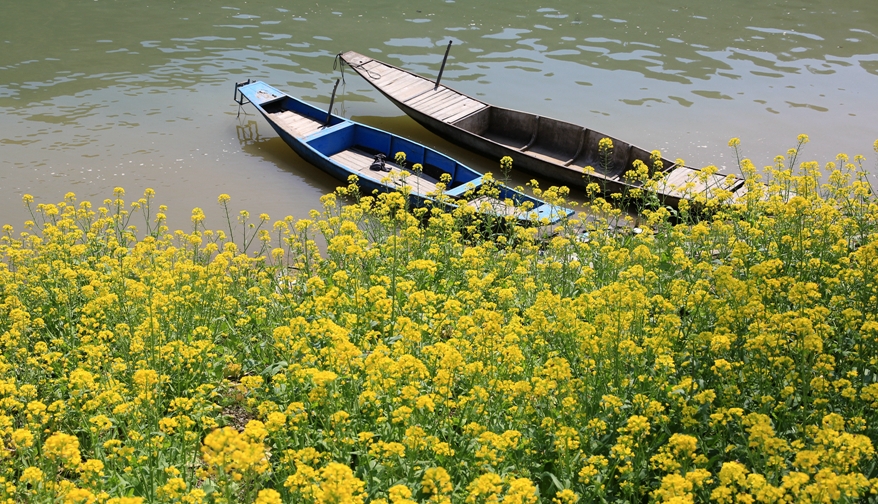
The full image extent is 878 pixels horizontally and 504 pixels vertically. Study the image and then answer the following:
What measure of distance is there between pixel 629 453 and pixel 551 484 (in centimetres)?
67

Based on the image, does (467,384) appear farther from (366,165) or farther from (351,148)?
(351,148)

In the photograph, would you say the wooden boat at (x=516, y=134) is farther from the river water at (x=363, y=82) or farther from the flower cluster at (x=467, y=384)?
the flower cluster at (x=467, y=384)

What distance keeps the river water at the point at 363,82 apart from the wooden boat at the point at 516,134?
59cm

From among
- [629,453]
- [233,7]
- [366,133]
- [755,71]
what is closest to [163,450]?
[629,453]

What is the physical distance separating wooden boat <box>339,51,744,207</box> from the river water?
589 millimetres

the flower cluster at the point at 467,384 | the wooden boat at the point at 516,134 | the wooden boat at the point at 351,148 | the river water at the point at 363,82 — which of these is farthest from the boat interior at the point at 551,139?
the flower cluster at the point at 467,384

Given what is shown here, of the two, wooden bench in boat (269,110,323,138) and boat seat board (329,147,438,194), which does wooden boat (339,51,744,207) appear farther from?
wooden bench in boat (269,110,323,138)

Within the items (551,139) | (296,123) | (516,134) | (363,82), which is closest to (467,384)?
(551,139)

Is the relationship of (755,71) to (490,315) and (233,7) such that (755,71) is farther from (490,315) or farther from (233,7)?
(490,315)

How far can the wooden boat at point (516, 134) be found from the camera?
12500 millimetres

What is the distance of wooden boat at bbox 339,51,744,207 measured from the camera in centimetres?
1250

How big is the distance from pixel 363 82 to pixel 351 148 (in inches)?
152

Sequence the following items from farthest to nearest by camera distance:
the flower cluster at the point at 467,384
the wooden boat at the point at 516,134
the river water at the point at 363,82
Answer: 1. the river water at the point at 363,82
2. the wooden boat at the point at 516,134
3. the flower cluster at the point at 467,384

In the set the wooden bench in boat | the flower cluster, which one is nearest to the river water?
the wooden bench in boat
